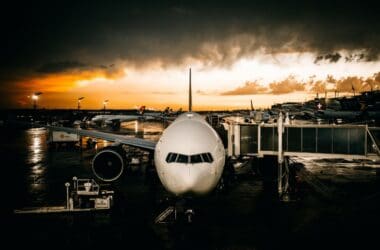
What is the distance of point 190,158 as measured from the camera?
38.8 feet

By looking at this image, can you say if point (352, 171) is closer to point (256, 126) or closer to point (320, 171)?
point (320, 171)

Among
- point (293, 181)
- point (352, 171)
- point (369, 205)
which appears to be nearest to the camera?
point (369, 205)

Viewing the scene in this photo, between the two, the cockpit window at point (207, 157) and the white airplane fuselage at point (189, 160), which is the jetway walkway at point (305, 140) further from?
the cockpit window at point (207, 157)

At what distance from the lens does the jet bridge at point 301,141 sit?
696 inches

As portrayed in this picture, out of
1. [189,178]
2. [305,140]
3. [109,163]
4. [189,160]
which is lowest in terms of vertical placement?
[109,163]

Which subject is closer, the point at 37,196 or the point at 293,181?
the point at 37,196

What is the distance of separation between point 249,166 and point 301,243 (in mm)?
15418

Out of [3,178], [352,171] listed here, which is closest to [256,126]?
[352,171]

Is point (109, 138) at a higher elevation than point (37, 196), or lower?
higher

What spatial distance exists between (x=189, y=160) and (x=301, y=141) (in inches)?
404

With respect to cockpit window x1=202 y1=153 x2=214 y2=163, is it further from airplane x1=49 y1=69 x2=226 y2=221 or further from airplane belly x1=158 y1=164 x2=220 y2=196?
airplane belly x1=158 y1=164 x2=220 y2=196

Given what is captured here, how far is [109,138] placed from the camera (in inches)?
888

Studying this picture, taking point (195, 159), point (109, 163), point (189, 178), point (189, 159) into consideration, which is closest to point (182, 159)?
point (189, 159)

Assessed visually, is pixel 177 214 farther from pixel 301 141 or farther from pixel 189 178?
pixel 301 141
